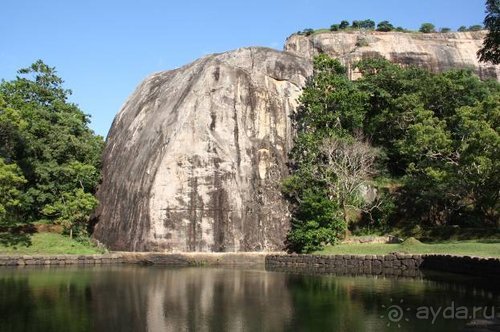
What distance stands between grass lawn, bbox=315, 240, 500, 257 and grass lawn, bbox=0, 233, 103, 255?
51.6 ft

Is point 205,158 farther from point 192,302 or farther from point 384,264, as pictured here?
point 192,302

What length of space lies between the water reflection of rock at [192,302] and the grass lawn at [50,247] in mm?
8906

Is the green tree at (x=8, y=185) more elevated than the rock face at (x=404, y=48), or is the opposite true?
the rock face at (x=404, y=48)

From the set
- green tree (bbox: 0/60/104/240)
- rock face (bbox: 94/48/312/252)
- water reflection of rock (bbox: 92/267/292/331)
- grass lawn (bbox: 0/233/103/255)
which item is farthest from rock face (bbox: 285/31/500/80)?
water reflection of rock (bbox: 92/267/292/331)

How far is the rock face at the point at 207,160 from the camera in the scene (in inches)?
1344

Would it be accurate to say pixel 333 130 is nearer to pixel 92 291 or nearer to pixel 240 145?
pixel 240 145

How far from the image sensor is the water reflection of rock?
517 inches

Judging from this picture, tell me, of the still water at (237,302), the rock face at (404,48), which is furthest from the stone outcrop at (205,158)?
the rock face at (404,48)

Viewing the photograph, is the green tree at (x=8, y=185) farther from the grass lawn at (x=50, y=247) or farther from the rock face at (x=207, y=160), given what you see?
the rock face at (x=207, y=160)

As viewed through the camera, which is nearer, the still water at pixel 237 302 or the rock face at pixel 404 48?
the still water at pixel 237 302

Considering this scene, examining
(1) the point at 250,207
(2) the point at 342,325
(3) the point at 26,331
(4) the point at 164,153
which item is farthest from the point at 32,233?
(2) the point at 342,325

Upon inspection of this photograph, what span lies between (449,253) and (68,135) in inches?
1112

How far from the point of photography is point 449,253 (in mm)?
26250

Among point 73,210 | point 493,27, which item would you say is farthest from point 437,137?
point 73,210
